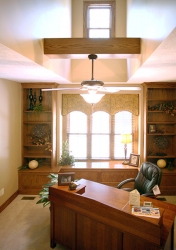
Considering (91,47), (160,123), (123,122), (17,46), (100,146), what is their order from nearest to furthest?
1. (17,46)
2. (91,47)
3. (160,123)
4. (123,122)
5. (100,146)

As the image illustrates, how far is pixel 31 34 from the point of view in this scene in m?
2.56

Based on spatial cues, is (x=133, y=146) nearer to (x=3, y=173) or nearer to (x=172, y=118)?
(x=172, y=118)

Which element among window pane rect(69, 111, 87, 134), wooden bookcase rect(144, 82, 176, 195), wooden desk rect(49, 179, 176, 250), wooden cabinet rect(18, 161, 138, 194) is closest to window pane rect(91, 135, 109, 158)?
window pane rect(69, 111, 87, 134)

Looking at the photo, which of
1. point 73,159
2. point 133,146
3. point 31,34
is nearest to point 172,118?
point 133,146

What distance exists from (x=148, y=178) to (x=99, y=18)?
152 inches

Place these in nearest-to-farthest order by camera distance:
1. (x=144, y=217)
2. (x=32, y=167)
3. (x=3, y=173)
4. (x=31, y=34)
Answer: (x=144, y=217) → (x=31, y=34) → (x=3, y=173) → (x=32, y=167)

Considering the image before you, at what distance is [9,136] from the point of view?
4582 mm

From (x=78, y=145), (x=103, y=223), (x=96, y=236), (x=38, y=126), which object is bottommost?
(x=96, y=236)

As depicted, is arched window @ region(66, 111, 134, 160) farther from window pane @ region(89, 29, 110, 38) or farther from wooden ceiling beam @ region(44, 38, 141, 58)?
wooden ceiling beam @ region(44, 38, 141, 58)

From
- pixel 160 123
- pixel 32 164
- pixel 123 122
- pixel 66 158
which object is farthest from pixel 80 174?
pixel 160 123

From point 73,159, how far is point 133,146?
1585mm

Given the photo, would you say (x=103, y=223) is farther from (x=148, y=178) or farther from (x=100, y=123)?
(x=100, y=123)

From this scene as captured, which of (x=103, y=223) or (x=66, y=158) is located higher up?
(x=66, y=158)

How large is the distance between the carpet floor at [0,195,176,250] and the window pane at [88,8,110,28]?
14.0 feet
